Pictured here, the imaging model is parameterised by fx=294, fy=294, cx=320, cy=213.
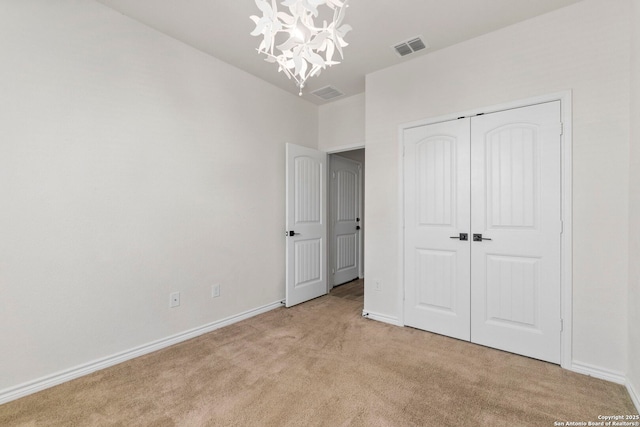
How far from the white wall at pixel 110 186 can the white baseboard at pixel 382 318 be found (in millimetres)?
1280

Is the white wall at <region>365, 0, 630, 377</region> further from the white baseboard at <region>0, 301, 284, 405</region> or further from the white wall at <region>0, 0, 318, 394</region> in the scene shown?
the white baseboard at <region>0, 301, 284, 405</region>

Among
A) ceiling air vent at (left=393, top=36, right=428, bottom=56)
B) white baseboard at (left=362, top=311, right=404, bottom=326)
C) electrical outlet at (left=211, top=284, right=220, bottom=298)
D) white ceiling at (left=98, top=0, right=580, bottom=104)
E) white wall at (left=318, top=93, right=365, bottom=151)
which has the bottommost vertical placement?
white baseboard at (left=362, top=311, right=404, bottom=326)

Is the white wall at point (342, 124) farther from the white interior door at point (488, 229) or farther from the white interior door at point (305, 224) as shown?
the white interior door at point (488, 229)

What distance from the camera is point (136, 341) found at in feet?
7.91

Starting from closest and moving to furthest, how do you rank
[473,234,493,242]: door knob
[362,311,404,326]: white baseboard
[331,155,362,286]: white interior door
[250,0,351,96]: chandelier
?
[250,0,351,96]: chandelier
[473,234,493,242]: door knob
[362,311,404,326]: white baseboard
[331,155,362,286]: white interior door

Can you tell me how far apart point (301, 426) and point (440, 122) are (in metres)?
2.68

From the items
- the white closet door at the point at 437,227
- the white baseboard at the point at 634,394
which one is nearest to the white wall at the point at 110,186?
the white closet door at the point at 437,227

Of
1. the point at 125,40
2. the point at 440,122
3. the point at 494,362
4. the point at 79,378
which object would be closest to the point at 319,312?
the point at 494,362

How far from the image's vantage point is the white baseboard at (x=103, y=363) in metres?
1.87

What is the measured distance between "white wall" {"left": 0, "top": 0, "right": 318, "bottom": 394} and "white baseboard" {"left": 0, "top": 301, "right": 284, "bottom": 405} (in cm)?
4

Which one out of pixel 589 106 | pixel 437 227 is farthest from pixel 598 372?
pixel 589 106

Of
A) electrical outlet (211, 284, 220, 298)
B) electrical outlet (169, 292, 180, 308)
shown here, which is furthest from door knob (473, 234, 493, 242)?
electrical outlet (169, 292, 180, 308)

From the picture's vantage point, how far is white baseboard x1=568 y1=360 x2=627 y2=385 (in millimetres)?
2012

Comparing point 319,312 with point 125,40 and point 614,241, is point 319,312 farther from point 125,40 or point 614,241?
point 125,40
